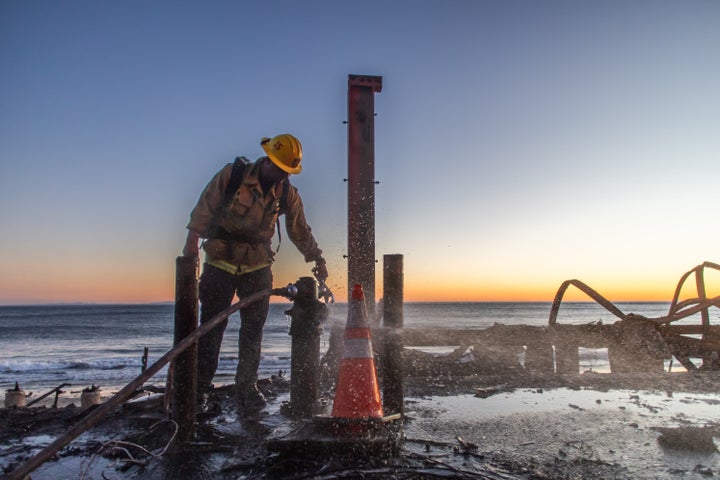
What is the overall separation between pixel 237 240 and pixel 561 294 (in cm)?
591

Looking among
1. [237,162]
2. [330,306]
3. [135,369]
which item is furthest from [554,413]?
[135,369]

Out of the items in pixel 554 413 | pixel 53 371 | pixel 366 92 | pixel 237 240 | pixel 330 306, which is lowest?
pixel 53 371

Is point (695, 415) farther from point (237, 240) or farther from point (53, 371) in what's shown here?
point (53, 371)

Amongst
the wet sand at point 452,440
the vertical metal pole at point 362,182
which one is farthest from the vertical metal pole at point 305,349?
the vertical metal pole at point 362,182

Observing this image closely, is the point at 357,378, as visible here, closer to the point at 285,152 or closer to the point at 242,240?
the point at 242,240

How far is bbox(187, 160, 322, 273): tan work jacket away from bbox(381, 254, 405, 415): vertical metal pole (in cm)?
127

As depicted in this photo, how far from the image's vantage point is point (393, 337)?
4141 mm

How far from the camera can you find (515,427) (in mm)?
3828

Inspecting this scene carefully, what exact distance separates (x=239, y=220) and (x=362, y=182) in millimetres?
2640

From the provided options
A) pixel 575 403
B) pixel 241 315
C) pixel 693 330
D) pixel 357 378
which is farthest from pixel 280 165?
pixel 693 330

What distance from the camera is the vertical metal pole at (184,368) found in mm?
3287

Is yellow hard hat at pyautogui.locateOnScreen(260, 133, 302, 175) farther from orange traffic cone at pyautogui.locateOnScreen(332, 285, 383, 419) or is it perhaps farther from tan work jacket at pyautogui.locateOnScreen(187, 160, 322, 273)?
orange traffic cone at pyautogui.locateOnScreen(332, 285, 383, 419)

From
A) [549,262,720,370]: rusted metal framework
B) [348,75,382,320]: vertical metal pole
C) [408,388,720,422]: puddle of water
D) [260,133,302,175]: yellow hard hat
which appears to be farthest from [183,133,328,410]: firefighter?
[549,262,720,370]: rusted metal framework

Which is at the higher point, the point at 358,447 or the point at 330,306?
the point at 330,306
